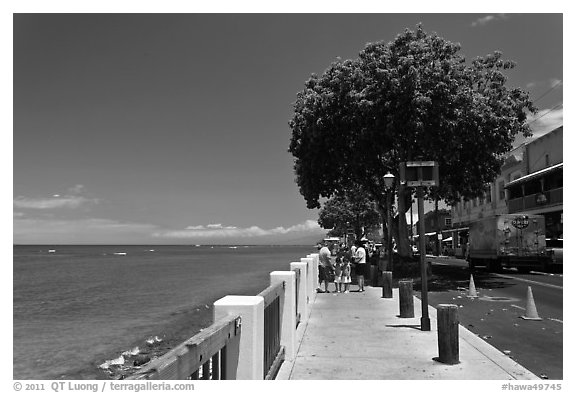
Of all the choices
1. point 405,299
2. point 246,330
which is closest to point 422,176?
point 405,299

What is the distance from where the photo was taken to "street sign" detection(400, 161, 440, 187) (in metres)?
9.95

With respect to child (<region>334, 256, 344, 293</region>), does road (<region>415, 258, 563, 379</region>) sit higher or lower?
lower

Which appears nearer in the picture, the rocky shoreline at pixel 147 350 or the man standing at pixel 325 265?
the rocky shoreline at pixel 147 350

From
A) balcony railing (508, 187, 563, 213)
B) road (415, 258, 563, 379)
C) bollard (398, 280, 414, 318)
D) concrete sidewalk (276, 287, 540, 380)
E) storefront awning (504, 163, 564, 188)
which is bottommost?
road (415, 258, 563, 379)

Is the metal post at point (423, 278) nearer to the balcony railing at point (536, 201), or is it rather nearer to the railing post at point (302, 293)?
the railing post at point (302, 293)

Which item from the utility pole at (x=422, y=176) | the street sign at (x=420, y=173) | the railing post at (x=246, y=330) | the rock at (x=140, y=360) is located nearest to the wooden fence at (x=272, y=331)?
the railing post at (x=246, y=330)

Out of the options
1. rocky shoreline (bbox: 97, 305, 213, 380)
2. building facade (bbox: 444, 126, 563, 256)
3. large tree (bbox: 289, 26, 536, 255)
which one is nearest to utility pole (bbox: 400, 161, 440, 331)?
rocky shoreline (bbox: 97, 305, 213, 380)

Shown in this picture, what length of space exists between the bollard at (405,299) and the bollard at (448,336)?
409 centimetres

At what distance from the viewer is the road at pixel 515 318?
26.4 feet

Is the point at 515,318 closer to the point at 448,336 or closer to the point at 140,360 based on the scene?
the point at 448,336

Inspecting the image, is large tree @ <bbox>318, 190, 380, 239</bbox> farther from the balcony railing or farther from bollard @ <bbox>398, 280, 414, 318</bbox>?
bollard @ <bbox>398, 280, 414, 318</bbox>

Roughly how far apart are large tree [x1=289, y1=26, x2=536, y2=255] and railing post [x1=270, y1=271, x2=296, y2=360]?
1126 cm
